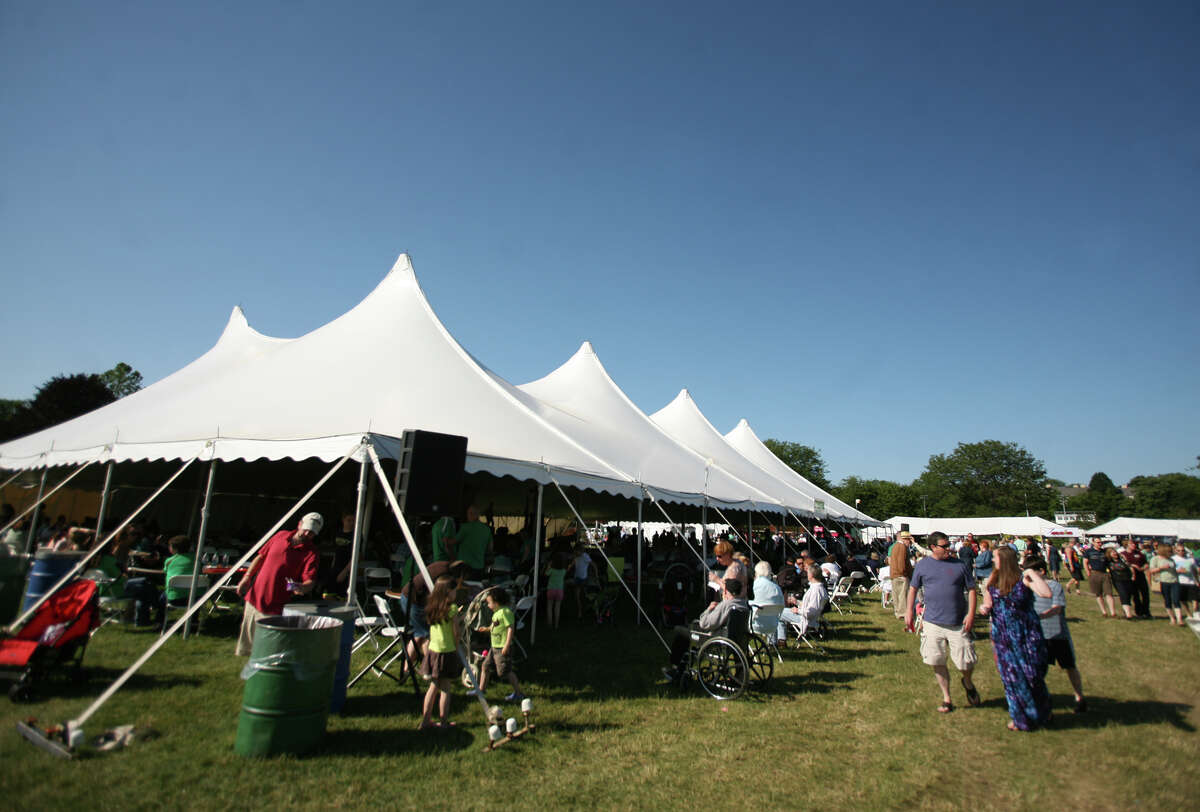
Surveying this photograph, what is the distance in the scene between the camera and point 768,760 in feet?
13.8

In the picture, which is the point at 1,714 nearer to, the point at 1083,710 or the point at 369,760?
the point at 369,760

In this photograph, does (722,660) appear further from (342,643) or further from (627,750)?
(342,643)

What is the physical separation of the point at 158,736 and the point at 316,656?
1.18 metres

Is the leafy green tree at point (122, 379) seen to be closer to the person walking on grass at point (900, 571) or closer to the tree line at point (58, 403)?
the tree line at point (58, 403)

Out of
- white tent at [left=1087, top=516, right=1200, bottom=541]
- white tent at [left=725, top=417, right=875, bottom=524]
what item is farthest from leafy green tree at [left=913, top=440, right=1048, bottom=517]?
white tent at [left=725, top=417, right=875, bottom=524]

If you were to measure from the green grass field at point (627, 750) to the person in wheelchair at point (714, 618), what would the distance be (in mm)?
396

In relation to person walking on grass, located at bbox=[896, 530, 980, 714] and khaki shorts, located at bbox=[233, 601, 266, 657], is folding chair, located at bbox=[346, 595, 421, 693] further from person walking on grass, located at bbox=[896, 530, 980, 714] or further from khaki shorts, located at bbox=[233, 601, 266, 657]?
person walking on grass, located at bbox=[896, 530, 980, 714]

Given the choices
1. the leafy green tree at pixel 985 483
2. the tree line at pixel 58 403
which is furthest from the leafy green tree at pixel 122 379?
the leafy green tree at pixel 985 483

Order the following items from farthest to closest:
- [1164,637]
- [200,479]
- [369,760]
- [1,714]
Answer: [200,479]
[1164,637]
[1,714]
[369,760]

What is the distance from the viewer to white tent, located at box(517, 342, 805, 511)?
10102 millimetres

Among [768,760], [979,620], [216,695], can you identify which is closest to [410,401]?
[216,695]

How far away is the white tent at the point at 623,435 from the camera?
10102 mm

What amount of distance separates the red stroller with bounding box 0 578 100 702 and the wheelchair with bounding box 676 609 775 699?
202 inches

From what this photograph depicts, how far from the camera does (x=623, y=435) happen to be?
12297 mm
